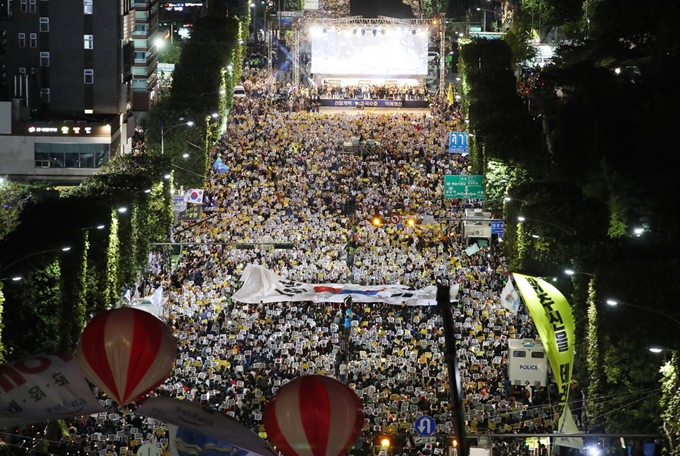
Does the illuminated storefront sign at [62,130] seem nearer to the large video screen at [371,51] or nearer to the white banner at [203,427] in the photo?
the large video screen at [371,51]

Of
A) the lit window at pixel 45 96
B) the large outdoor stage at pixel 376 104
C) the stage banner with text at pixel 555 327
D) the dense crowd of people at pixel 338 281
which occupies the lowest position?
the dense crowd of people at pixel 338 281

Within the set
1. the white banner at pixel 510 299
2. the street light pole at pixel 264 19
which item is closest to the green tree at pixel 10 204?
the white banner at pixel 510 299

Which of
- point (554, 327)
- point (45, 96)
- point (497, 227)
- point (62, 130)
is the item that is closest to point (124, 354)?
point (554, 327)

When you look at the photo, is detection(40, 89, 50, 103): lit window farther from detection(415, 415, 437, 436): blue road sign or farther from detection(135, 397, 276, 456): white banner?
detection(135, 397, 276, 456): white banner

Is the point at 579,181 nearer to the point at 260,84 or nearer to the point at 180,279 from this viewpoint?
the point at 180,279

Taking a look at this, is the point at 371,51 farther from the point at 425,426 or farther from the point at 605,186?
the point at 425,426

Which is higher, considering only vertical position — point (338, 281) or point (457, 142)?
point (457, 142)
